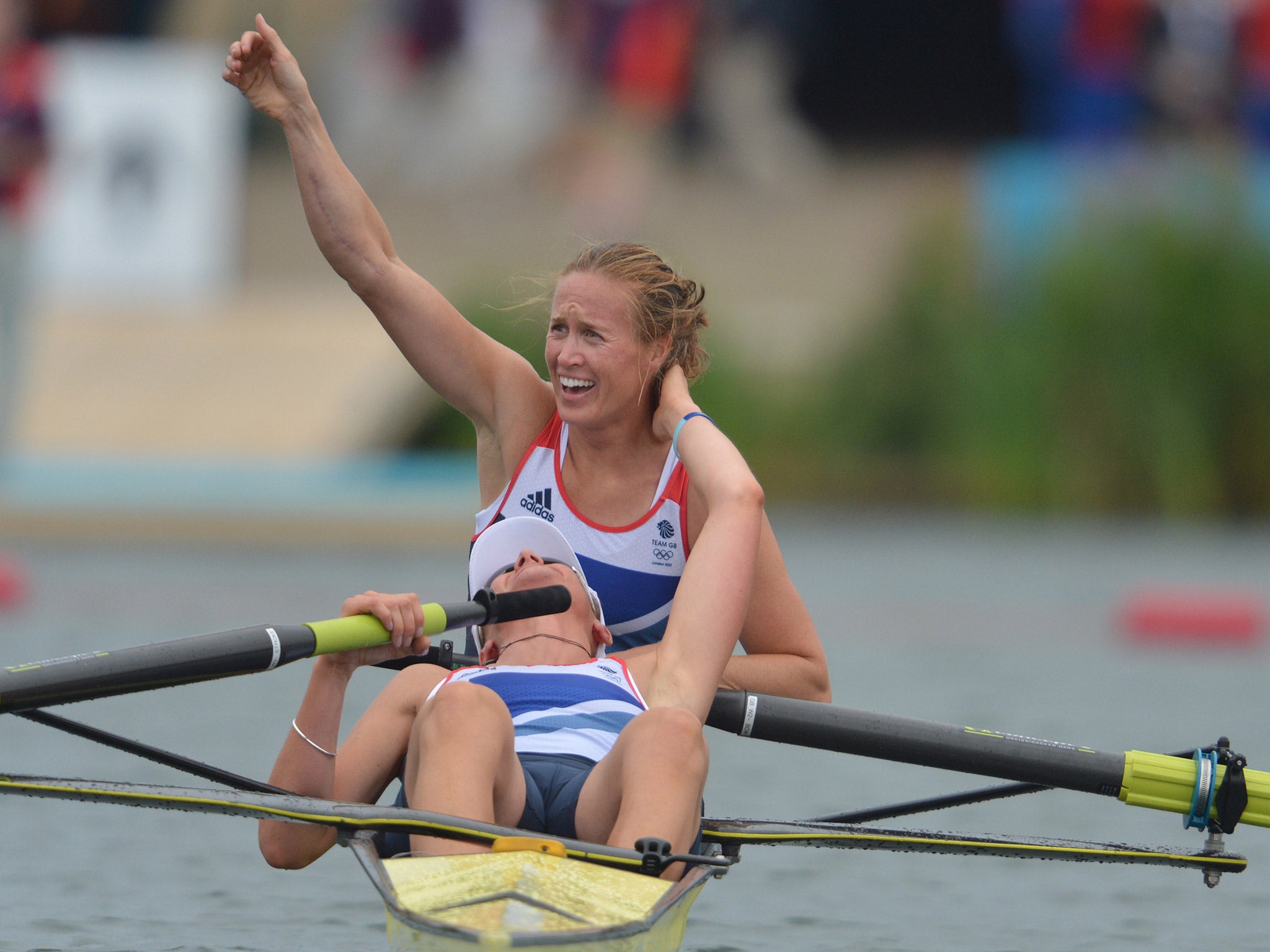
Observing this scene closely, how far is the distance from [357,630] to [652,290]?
3.14 feet

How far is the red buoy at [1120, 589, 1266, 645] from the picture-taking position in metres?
8.00

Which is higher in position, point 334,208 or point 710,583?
point 334,208

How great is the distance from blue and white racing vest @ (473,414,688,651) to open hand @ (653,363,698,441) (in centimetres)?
7

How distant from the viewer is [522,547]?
12.0 feet

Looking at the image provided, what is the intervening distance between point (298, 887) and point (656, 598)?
107 cm

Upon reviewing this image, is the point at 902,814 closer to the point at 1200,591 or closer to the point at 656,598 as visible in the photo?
the point at 656,598

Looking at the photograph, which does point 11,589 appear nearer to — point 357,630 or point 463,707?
point 357,630

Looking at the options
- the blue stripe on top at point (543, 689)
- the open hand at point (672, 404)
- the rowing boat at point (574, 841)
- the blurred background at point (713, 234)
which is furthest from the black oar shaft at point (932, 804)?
the blurred background at point (713, 234)

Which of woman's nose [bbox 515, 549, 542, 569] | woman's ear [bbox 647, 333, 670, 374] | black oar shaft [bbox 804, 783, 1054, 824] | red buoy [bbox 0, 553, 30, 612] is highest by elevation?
woman's ear [bbox 647, 333, 670, 374]

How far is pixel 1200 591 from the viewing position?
9.20 metres

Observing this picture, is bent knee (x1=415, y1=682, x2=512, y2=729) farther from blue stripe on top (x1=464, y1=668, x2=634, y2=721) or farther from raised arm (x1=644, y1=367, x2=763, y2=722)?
raised arm (x1=644, y1=367, x2=763, y2=722)

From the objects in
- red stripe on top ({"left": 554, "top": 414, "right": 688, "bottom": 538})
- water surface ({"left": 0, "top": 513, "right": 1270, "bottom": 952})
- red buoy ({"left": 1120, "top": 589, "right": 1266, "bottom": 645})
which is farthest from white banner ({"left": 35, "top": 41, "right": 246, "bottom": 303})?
red stripe on top ({"left": 554, "top": 414, "right": 688, "bottom": 538})

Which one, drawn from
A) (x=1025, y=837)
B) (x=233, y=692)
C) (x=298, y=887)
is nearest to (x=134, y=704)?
(x=233, y=692)

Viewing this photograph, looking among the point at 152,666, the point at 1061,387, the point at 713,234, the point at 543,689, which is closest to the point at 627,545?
the point at 543,689
